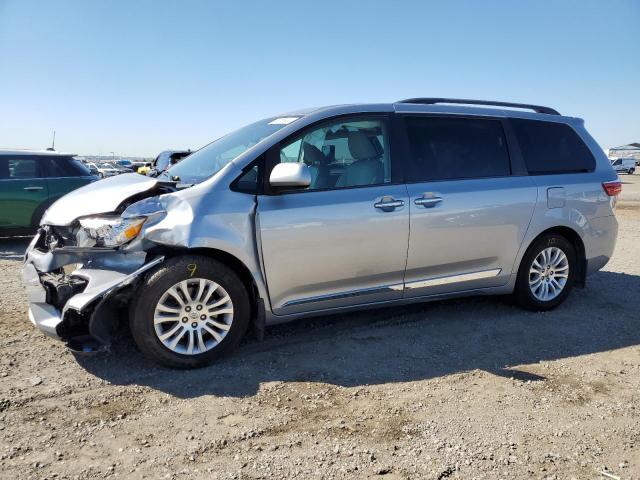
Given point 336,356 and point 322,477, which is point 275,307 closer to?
point 336,356

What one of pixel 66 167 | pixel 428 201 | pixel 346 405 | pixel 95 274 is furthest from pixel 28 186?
pixel 346 405

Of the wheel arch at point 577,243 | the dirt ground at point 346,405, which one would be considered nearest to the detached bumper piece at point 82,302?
the dirt ground at point 346,405

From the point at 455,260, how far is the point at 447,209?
444mm

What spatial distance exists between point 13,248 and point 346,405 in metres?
7.39

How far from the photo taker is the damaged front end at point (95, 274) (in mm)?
3355

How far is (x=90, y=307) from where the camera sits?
3301 millimetres

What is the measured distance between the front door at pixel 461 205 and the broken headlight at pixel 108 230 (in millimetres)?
2053

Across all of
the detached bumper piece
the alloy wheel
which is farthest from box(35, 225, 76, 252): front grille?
the alloy wheel

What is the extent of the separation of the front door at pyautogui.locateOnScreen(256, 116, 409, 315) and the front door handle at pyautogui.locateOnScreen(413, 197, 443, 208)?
119mm

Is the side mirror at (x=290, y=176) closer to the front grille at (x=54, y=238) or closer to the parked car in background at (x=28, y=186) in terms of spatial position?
the front grille at (x=54, y=238)

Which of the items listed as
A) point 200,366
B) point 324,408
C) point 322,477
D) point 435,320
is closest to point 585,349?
point 435,320

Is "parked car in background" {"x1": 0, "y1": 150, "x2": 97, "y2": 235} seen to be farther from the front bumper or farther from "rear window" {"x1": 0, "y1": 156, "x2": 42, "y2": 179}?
the front bumper

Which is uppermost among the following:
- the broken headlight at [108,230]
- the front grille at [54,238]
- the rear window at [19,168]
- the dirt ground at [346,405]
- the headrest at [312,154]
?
the headrest at [312,154]

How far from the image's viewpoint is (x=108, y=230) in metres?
3.52
